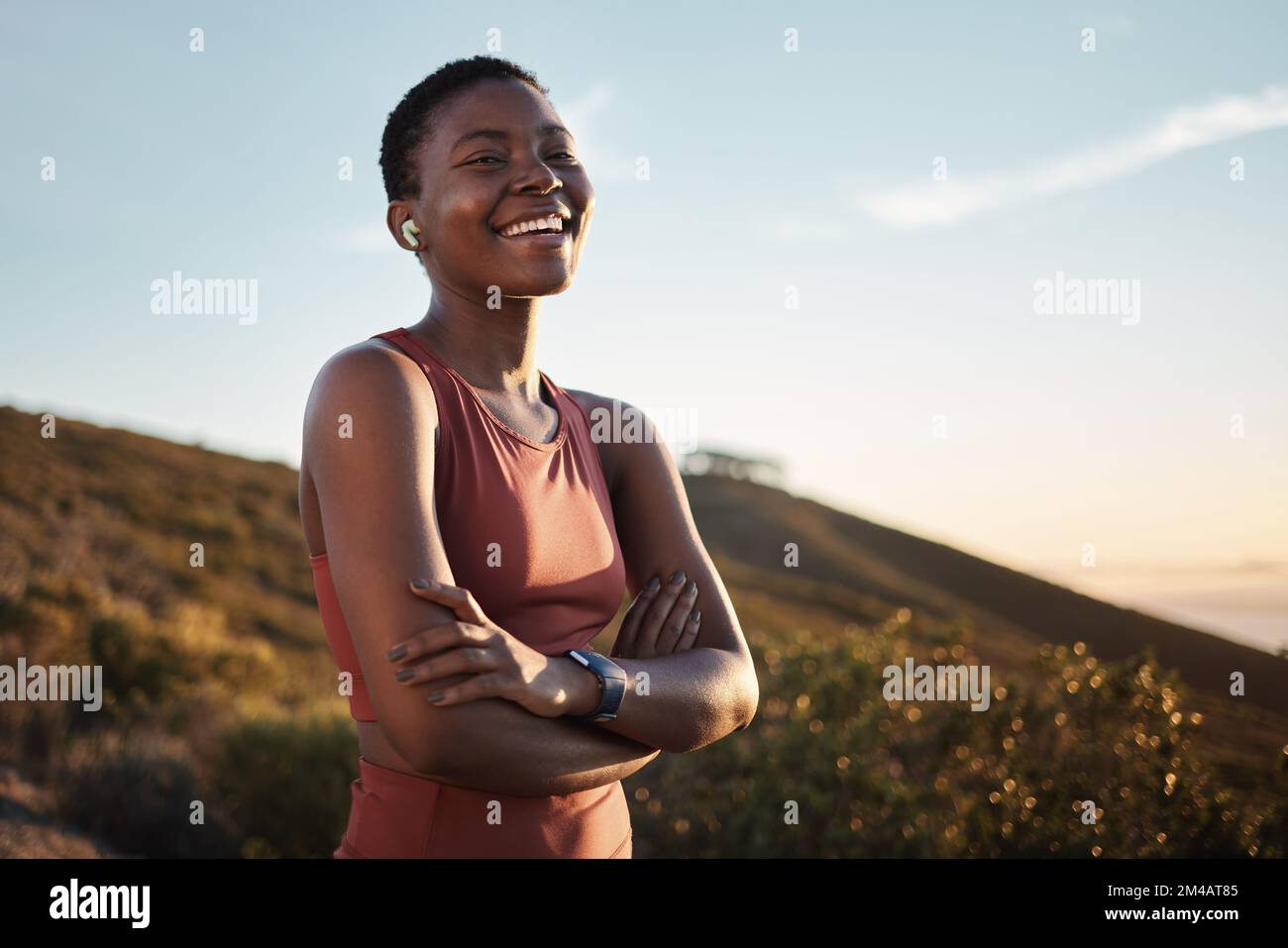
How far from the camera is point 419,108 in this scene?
90.4 inches

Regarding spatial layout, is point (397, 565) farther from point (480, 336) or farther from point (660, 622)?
point (660, 622)

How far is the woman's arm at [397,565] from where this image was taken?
183 centimetres

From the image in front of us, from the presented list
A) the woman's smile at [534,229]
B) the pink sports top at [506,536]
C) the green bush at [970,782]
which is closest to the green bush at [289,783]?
the green bush at [970,782]

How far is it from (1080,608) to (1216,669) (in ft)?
35.1

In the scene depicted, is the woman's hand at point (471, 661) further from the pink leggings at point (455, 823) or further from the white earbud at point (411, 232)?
the white earbud at point (411, 232)

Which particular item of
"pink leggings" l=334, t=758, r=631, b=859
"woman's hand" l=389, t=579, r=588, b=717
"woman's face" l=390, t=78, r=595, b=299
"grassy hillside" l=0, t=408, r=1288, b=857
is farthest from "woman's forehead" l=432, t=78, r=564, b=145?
"grassy hillside" l=0, t=408, r=1288, b=857

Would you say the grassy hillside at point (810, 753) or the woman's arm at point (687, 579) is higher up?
the woman's arm at point (687, 579)

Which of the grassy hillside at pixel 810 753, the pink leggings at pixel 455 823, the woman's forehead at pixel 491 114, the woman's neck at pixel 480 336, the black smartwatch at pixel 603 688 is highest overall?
the woman's forehead at pixel 491 114

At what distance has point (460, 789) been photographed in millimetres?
1973

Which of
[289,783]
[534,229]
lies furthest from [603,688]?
[289,783]

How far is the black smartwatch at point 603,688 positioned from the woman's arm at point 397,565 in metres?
0.04
